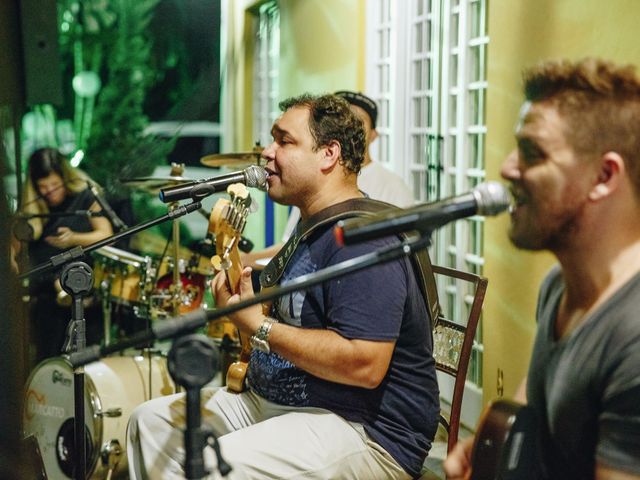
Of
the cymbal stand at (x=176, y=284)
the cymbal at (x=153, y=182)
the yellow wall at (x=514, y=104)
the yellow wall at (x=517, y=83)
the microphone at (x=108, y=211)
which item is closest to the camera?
the yellow wall at (x=517, y=83)

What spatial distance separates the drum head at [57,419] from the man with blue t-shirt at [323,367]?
1.09 metres

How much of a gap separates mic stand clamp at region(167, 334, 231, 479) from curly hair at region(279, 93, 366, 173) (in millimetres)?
1175

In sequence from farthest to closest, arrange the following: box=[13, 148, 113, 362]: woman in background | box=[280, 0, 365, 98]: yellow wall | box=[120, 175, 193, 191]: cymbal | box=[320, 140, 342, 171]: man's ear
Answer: box=[280, 0, 365, 98]: yellow wall
box=[13, 148, 113, 362]: woman in background
box=[120, 175, 193, 191]: cymbal
box=[320, 140, 342, 171]: man's ear

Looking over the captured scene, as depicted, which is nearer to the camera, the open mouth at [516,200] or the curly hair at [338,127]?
the open mouth at [516,200]

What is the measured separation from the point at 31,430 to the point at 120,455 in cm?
47

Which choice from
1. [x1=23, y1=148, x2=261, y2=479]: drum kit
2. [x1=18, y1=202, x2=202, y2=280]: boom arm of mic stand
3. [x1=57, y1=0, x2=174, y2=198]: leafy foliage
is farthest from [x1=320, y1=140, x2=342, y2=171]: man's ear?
[x1=57, y1=0, x2=174, y2=198]: leafy foliage

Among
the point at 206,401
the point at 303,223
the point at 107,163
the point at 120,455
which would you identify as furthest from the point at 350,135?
the point at 107,163

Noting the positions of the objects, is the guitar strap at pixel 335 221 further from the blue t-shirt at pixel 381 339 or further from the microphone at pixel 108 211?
the microphone at pixel 108 211

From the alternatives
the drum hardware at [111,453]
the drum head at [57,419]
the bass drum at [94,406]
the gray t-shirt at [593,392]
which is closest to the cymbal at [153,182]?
the bass drum at [94,406]

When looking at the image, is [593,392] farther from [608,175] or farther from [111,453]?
[111,453]

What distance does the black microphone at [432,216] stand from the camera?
156 cm

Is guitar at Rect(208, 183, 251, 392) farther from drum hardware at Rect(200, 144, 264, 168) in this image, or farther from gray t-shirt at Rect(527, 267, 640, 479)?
drum hardware at Rect(200, 144, 264, 168)

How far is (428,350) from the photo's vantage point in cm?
246

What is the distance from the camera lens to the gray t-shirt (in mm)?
1449
